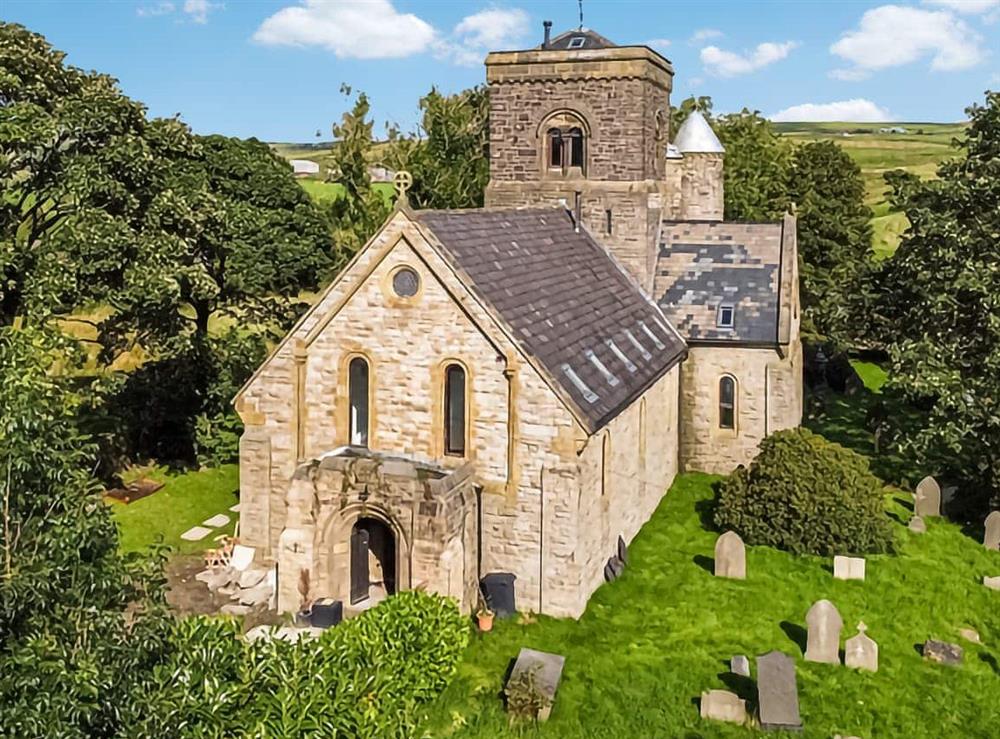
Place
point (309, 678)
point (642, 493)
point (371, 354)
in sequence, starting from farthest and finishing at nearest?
1. point (642, 493)
2. point (371, 354)
3. point (309, 678)

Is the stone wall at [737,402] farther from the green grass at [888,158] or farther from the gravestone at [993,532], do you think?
the green grass at [888,158]

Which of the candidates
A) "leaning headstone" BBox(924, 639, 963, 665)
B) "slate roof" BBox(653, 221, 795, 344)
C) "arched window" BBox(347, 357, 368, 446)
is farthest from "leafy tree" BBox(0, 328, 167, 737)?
"slate roof" BBox(653, 221, 795, 344)

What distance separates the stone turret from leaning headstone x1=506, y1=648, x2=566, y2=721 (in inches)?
932

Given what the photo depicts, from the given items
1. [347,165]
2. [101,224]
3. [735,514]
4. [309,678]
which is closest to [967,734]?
[735,514]

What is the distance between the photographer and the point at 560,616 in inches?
824

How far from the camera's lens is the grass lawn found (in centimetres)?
1689

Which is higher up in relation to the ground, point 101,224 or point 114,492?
point 101,224

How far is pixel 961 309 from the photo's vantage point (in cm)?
2744

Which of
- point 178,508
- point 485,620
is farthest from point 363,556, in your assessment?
point 178,508

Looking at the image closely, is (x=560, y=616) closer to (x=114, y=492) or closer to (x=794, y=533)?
(x=794, y=533)

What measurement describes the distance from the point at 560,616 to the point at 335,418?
7.00 m

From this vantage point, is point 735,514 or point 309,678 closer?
point 309,678

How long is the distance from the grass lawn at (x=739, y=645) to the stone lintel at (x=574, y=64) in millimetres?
15281

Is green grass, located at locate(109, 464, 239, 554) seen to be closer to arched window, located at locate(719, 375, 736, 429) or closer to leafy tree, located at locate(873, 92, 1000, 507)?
arched window, located at locate(719, 375, 736, 429)
